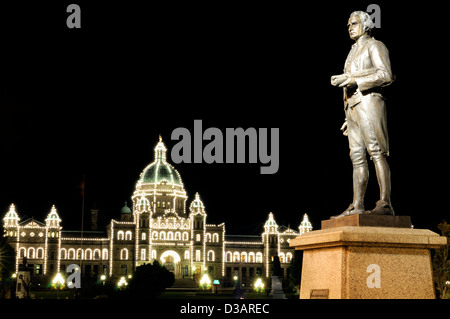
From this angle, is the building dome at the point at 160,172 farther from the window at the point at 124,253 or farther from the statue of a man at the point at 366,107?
the statue of a man at the point at 366,107

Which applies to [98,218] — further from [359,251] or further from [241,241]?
[359,251]

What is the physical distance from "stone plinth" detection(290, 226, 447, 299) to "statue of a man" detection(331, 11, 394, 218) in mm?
478

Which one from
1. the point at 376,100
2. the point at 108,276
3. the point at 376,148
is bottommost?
the point at 108,276

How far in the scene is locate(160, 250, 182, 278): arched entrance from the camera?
104 meters

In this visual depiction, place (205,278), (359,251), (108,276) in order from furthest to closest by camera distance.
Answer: (108,276) < (205,278) < (359,251)

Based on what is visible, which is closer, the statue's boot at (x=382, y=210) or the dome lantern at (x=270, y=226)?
the statue's boot at (x=382, y=210)

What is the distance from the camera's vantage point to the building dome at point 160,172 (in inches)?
4441

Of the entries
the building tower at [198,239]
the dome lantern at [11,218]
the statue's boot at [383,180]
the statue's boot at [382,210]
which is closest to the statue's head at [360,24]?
the statue's boot at [383,180]

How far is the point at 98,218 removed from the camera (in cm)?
11969

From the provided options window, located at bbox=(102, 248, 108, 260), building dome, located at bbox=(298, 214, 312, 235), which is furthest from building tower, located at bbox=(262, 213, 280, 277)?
window, located at bbox=(102, 248, 108, 260)

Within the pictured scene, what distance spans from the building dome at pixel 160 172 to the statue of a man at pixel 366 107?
341ft

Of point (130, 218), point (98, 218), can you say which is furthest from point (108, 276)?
point (98, 218)
